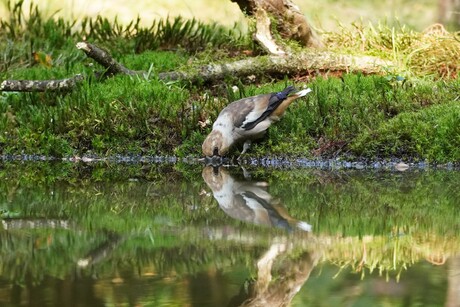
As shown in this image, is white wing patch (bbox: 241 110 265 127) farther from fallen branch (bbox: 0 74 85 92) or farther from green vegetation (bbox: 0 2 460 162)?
fallen branch (bbox: 0 74 85 92)

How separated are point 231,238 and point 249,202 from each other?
4.67ft

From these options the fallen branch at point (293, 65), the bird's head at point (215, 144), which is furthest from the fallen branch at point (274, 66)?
the bird's head at point (215, 144)

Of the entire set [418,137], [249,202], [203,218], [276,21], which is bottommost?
[203,218]

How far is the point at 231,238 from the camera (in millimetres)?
5664

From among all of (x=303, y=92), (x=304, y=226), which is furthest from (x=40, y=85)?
(x=304, y=226)

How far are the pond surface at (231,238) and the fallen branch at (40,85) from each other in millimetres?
1861

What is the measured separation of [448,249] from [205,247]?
1356 mm

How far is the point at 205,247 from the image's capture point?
212 inches

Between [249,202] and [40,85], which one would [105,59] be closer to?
[40,85]

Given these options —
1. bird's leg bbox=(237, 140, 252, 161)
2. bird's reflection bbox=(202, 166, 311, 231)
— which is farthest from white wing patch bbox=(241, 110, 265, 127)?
bird's reflection bbox=(202, 166, 311, 231)

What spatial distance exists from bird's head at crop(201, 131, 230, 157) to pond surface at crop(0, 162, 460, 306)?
0.46 metres

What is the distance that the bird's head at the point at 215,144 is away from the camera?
9.53 meters

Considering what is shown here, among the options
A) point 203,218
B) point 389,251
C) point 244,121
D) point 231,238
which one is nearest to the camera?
point 389,251

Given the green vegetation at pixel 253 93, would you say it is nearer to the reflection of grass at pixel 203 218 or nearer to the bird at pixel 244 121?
the bird at pixel 244 121
